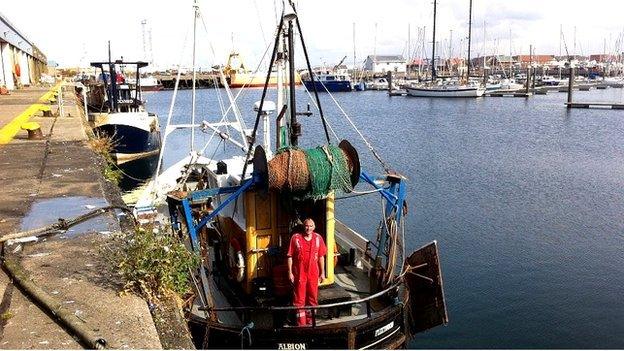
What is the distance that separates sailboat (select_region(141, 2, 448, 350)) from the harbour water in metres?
2.95

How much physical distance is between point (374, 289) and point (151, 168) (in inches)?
951

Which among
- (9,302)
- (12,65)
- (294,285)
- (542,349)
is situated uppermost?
(12,65)

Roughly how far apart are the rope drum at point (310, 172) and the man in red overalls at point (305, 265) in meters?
0.45

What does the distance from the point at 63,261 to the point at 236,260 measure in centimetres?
287

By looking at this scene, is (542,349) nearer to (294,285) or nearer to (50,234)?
(294,285)

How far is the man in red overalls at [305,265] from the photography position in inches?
290

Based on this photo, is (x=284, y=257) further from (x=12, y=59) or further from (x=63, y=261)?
(x=12, y=59)

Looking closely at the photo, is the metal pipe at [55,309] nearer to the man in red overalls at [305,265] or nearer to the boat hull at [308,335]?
the boat hull at [308,335]

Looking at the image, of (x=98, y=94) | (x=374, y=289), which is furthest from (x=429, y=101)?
(x=374, y=289)

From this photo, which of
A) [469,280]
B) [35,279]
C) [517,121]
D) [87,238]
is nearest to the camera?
[35,279]

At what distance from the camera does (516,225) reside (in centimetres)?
1903

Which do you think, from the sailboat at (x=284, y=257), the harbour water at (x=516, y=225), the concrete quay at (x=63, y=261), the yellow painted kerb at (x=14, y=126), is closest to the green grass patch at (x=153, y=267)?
the concrete quay at (x=63, y=261)

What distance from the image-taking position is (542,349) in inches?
452

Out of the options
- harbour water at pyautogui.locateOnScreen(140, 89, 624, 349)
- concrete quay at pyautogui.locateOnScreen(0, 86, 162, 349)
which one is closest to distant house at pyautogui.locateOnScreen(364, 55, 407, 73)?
harbour water at pyautogui.locateOnScreen(140, 89, 624, 349)
